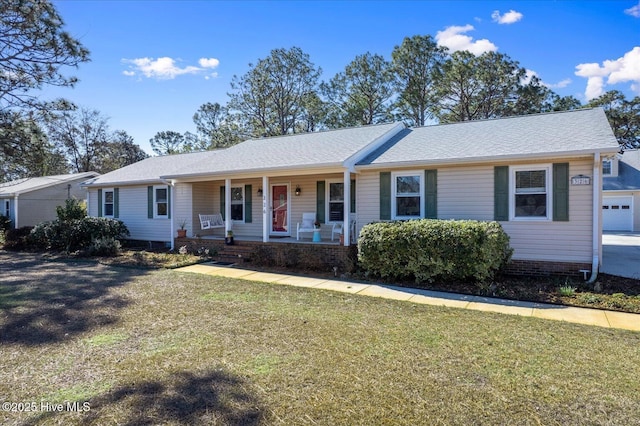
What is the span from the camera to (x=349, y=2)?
1212cm

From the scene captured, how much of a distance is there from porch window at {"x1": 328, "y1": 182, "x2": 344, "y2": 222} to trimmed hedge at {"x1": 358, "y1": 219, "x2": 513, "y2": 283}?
3.43m

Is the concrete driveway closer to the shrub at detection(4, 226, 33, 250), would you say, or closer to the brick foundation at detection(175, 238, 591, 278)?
the brick foundation at detection(175, 238, 591, 278)

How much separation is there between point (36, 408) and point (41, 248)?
15347 millimetres

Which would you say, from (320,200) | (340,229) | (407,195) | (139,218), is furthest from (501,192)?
(139,218)

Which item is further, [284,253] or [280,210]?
[280,210]

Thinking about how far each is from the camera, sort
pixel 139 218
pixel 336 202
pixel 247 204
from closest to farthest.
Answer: pixel 336 202
pixel 247 204
pixel 139 218

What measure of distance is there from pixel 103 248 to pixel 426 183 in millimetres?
10879

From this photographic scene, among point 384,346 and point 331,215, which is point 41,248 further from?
point 384,346

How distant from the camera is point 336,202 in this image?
12242 millimetres

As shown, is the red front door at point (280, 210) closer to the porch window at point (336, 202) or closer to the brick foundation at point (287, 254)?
the porch window at point (336, 202)

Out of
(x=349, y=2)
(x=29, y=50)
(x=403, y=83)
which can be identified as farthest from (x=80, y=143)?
(x=349, y=2)

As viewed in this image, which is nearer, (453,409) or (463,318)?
(453,409)

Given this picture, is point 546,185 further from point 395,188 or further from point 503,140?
point 395,188

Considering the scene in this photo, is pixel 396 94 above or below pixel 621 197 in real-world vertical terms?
above
